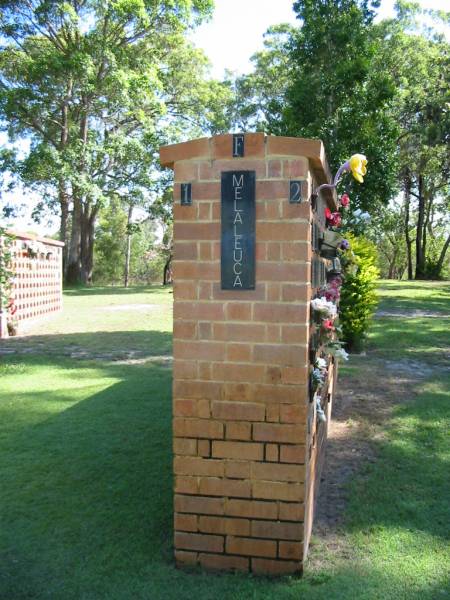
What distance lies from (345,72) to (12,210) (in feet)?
57.4

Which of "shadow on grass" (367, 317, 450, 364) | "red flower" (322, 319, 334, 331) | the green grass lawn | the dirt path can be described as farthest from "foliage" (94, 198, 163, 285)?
"red flower" (322, 319, 334, 331)

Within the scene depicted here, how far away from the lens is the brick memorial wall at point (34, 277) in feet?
33.5

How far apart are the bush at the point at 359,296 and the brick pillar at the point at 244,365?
16.4 feet

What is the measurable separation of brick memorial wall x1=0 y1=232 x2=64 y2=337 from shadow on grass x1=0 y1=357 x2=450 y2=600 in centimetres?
590

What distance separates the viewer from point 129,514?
9.69 feet

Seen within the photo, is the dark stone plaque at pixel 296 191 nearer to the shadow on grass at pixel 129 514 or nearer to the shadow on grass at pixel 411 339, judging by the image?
the shadow on grass at pixel 129 514

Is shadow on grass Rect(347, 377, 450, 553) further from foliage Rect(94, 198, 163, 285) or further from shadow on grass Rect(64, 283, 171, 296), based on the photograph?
foliage Rect(94, 198, 163, 285)

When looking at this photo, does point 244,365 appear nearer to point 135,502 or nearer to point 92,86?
point 135,502

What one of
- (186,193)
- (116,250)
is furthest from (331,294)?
(116,250)

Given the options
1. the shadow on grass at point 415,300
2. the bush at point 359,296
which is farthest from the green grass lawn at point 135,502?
the shadow on grass at point 415,300

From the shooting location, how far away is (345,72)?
1112 centimetres

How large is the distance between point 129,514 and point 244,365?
1.22m

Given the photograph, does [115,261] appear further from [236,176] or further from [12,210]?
[236,176]

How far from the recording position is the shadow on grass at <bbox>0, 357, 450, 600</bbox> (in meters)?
2.25
